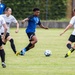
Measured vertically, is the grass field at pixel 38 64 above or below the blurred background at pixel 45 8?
above

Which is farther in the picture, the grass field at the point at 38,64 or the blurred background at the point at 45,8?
the blurred background at the point at 45,8

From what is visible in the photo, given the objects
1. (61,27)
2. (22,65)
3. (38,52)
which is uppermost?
(22,65)

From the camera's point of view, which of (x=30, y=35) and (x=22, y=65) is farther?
(x=30, y=35)

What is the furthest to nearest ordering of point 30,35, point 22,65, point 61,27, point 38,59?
point 61,27, point 30,35, point 38,59, point 22,65

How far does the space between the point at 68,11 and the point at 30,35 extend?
20331mm

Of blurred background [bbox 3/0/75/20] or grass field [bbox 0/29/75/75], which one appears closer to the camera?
grass field [bbox 0/29/75/75]

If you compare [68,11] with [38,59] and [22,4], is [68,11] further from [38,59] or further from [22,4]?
[38,59]

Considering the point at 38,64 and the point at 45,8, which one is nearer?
the point at 38,64

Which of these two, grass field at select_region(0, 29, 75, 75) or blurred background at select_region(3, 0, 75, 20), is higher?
grass field at select_region(0, 29, 75, 75)

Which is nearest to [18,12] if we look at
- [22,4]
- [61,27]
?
[22,4]

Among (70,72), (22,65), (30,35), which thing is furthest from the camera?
(30,35)

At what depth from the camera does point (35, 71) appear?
44.7 feet

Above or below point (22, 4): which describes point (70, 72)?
above

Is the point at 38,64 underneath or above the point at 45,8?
above
